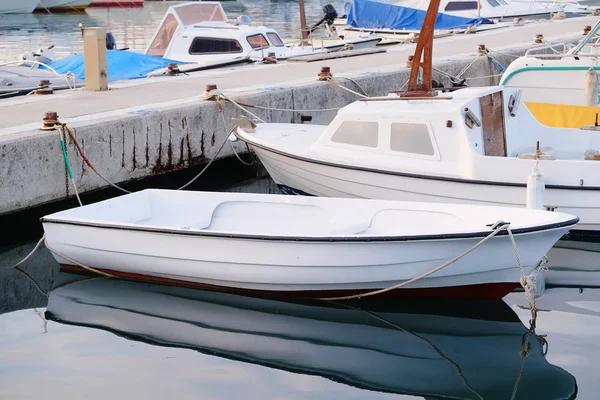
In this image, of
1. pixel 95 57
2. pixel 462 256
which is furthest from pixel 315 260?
pixel 95 57

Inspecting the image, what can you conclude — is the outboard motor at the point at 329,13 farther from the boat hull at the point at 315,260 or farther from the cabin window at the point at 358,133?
the boat hull at the point at 315,260

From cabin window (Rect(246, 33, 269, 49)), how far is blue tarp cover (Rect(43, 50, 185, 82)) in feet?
5.60

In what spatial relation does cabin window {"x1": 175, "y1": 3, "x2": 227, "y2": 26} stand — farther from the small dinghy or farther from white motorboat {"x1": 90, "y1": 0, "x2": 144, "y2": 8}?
white motorboat {"x1": 90, "y1": 0, "x2": 144, "y2": 8}

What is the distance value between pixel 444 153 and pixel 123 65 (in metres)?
10.8

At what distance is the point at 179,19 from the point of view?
2120 centimetres

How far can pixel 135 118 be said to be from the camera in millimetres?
11594

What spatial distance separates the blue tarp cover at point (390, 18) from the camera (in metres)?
30.7

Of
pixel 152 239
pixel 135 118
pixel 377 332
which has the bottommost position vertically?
pixel 377 332

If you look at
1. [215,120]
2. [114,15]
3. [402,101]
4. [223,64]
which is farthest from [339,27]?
[114,15]

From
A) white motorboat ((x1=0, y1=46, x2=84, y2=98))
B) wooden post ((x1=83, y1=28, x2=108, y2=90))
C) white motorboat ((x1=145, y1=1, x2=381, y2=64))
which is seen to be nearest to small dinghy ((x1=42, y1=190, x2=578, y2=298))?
wooden post ((x1=83, y1=28, x2=108, y2=90))

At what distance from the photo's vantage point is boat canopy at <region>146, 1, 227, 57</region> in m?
21.2

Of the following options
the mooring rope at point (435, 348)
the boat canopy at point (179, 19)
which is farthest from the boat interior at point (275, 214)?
the boat canopy at point (179, 19)

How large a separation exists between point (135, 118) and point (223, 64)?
8151mm

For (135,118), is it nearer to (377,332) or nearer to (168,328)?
(168,328)
